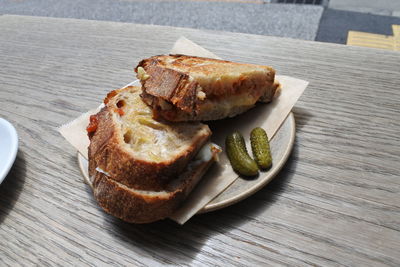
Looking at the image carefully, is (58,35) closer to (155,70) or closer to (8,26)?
(8,26)

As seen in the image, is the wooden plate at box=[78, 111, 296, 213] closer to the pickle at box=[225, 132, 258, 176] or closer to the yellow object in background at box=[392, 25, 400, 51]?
the pickle at box=[225, 132, 258, 176]

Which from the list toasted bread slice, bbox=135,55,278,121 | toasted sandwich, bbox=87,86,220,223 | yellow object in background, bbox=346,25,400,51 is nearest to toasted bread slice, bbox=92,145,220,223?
toasted sandwich, bbox=87,86,220,223

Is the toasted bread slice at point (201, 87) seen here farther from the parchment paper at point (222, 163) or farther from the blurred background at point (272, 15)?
the blurred background at point (272, 15)

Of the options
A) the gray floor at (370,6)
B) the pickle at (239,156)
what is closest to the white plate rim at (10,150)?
the pickle at (239,156)

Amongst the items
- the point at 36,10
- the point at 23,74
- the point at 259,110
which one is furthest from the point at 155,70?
the point at 36,10

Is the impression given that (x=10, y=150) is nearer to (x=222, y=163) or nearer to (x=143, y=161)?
(x=143, y=161)

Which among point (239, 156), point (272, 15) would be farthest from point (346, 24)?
point (239, 156)
